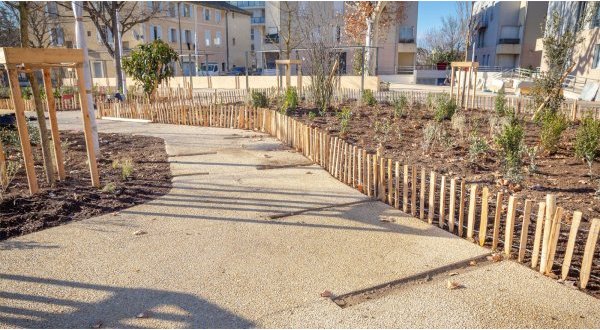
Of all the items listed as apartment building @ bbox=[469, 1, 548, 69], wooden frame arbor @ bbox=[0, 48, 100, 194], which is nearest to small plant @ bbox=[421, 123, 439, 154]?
wooden frame arbor @ bbox=[0, 48, 100, 194]

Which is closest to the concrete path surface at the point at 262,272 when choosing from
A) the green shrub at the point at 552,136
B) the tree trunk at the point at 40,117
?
the tree trunk at the point at 40,117

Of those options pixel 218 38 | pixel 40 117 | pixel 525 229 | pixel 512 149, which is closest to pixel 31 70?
pixel 40 117

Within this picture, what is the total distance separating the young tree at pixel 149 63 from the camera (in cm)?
1809

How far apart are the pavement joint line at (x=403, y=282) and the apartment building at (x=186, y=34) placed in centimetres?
3904

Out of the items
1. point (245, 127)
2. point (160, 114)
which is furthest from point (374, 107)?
point (160, 114)

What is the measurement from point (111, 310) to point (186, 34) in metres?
51.0

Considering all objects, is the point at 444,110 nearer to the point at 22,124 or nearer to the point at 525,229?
the point at 525,229

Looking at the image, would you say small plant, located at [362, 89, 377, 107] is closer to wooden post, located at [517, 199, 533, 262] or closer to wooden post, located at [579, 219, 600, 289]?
wooden post, located at [517, 199, 533, 262]

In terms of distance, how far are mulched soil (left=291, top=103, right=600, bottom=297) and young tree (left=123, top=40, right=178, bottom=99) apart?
898cm

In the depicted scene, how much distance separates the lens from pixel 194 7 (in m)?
49.0

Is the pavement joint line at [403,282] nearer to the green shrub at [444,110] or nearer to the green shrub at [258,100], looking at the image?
the green shrub at [444,110]

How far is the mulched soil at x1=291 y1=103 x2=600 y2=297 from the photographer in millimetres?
4683

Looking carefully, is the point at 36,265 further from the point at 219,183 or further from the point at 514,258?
the point at 514,258

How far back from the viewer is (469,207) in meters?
4.53
